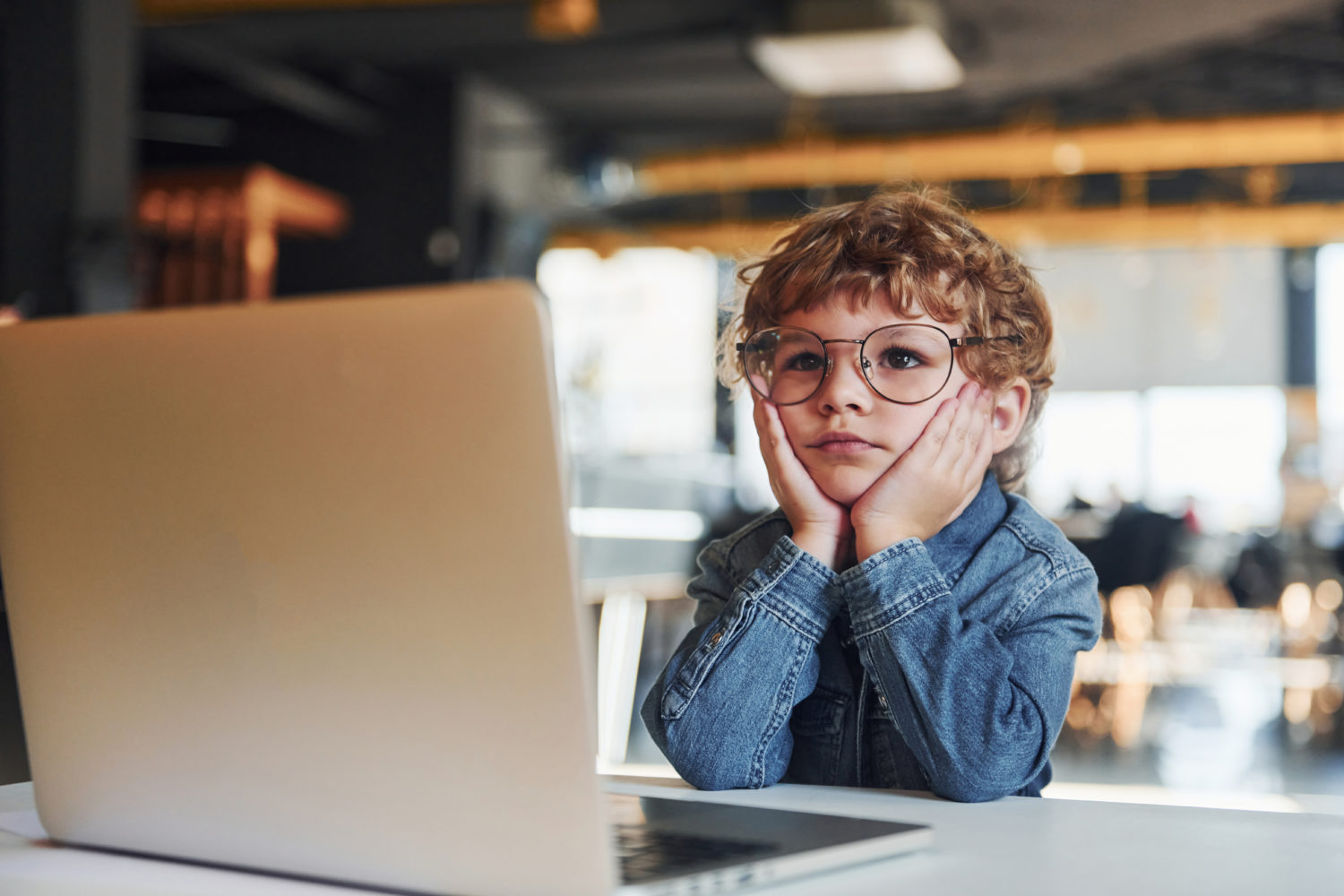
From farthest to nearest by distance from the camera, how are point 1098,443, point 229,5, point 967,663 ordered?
point 1098,443
point 229,5
point 967,663

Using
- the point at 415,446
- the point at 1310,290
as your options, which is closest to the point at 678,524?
the point at 415,446

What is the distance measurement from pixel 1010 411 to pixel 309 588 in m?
0.68

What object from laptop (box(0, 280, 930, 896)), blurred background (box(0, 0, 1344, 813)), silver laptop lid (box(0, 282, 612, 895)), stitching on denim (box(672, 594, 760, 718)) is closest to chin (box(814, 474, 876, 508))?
stitching on denim (box(672, 594, 760, 718))

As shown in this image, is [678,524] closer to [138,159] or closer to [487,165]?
[487,165]

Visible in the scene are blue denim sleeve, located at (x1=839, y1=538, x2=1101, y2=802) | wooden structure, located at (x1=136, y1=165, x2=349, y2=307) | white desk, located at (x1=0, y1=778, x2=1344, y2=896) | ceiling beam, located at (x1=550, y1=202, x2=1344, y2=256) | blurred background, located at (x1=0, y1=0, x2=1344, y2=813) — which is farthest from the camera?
ceiling beam, located at (x1=550, y1=202, x2=1344, y2=256)

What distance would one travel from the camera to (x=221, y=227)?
7531mm

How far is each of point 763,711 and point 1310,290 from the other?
11669mm

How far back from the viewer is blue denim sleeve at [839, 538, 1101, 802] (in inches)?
33.9

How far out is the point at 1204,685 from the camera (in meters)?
5.78

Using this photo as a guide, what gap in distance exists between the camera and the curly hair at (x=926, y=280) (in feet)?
3.40

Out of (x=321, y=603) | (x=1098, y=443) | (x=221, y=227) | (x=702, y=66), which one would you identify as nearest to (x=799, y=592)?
(x=321, y=603)

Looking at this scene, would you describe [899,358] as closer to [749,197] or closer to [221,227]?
[221,227]

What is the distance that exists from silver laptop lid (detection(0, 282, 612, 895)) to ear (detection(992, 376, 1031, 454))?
2.12ft

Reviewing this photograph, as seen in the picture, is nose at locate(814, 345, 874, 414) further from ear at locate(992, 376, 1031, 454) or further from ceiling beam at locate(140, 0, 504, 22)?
ceiling beam at locate(140, 0, 504, 22)
